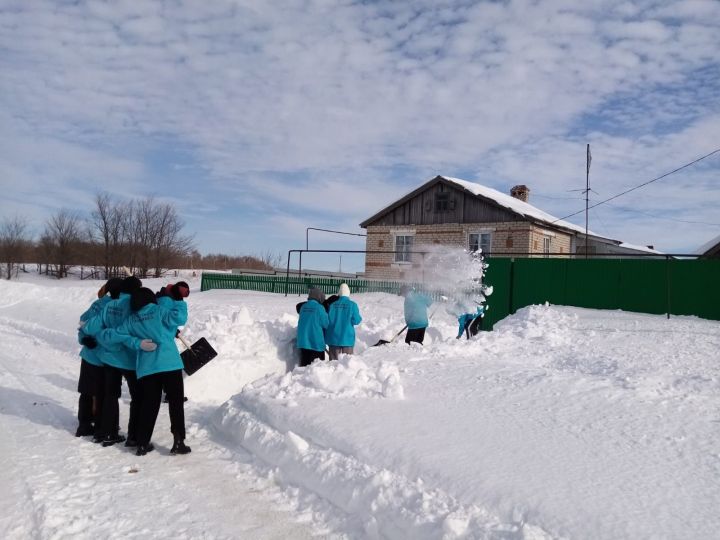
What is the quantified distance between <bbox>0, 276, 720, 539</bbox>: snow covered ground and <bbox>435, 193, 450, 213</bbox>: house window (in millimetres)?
16531

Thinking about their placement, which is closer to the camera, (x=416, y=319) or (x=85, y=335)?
(x=85, y=335)

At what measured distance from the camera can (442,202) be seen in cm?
2353

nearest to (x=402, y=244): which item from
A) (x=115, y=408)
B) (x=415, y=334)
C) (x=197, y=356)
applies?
(x=415, y=334)

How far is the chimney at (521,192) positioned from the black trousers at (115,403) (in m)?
27.9

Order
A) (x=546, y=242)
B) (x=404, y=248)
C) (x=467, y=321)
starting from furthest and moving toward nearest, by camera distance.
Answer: (x=404, y=248)
(x=546, y=242)
(x=467, y=321)

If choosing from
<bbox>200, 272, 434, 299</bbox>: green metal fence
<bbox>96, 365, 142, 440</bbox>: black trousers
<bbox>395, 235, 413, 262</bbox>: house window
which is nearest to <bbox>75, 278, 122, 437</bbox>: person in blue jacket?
<bbox>96, 365, 142, 440</bbox>: black trousers

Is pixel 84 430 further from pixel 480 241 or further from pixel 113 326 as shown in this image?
pixel 480 241

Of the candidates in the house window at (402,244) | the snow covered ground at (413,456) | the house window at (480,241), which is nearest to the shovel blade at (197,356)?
the snow covered ground at (413,456)

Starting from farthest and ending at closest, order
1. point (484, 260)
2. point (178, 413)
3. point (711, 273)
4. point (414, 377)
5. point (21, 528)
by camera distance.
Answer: point (484, 260) < point (711, 273) < point (414, 377) < point (178, 413) < point (21, 528)

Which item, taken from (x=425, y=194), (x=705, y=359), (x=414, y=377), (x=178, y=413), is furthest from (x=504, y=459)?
(x=425, y=194)

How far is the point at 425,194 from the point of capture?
24.0m

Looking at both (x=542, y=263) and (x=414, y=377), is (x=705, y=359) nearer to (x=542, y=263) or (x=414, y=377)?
(x=414, y=377)

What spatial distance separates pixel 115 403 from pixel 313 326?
9.91 feet

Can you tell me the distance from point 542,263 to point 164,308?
30.0 feet
